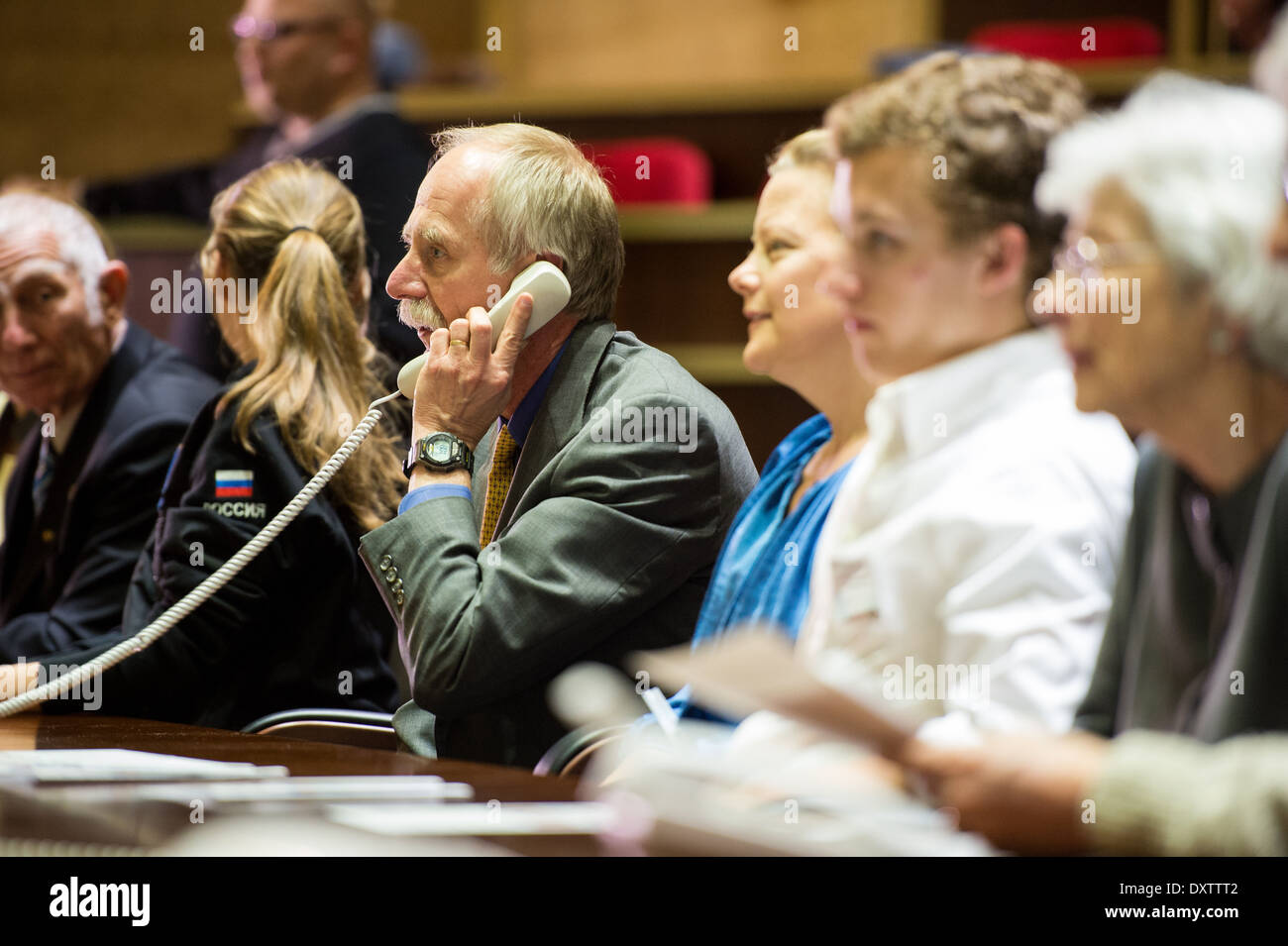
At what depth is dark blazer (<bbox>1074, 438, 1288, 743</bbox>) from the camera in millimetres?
1171

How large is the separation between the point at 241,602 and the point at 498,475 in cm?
43

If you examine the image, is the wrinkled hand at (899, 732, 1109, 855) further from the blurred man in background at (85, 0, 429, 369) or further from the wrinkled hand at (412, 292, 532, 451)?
the blurred man in background at (85, 0, 429, 369)

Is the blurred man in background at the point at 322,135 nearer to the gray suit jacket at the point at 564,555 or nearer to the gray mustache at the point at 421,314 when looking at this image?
the gray mustache at the point at 421,314

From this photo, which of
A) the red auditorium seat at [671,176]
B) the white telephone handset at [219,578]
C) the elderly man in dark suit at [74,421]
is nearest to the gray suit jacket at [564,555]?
the white telephone handset at [219,578]

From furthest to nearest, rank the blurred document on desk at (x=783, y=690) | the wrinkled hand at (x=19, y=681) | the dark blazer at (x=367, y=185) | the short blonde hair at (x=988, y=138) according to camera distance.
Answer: the dark blazer at (x=367, y=185) → the wrinkled hand at (x=19, y=681) → the short blonde hair at (x=988, y=138) → the blurred document on desk at (x=783, y=690)

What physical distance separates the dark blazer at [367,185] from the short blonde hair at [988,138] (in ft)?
3.05

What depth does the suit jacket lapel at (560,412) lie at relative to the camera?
2.05 m

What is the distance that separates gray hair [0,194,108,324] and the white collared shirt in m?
1.74

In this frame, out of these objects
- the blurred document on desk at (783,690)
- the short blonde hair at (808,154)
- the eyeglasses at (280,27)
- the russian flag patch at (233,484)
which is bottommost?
the russian flag patch at (233,484)

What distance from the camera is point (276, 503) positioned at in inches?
93.4

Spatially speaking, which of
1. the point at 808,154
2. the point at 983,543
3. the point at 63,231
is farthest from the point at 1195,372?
the point at 63,231

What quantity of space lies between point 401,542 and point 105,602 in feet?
2.92

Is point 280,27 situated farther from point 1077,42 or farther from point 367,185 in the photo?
point 1077,42
